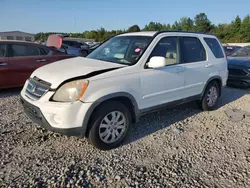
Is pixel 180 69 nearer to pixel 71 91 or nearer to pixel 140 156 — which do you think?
pixel 140 156

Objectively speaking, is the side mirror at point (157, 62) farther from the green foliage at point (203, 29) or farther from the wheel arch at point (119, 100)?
the green foliage at point (203, 29)

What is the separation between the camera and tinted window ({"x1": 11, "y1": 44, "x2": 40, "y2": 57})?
5.70 m

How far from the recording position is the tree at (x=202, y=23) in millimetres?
61656

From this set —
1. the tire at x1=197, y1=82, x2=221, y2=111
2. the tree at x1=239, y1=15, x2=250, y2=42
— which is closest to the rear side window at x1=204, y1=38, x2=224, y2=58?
the tire at x1=197, y1=82, x2=221, y2=111

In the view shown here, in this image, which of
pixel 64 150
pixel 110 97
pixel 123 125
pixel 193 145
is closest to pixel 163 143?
pixel 193 145

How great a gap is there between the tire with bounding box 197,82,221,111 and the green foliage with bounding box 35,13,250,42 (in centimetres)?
3547

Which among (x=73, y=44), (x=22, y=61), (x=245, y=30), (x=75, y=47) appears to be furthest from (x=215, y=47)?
(x=245, y=30)

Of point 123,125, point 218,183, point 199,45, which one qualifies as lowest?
point 218,183

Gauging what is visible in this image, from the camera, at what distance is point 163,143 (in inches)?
135

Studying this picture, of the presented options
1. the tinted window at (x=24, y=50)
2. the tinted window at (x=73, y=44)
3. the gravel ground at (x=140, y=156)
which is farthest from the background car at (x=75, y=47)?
the gravel ground at (x=140, y=156)

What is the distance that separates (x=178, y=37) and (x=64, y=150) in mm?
2862

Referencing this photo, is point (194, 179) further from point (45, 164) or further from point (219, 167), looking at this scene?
point (45, 164)

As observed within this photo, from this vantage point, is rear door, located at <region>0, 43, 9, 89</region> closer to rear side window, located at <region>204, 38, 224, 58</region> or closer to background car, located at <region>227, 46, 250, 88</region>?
rear side window, located at <region>204, 38, 224, 58</region>

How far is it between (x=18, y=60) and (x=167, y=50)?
404cm
